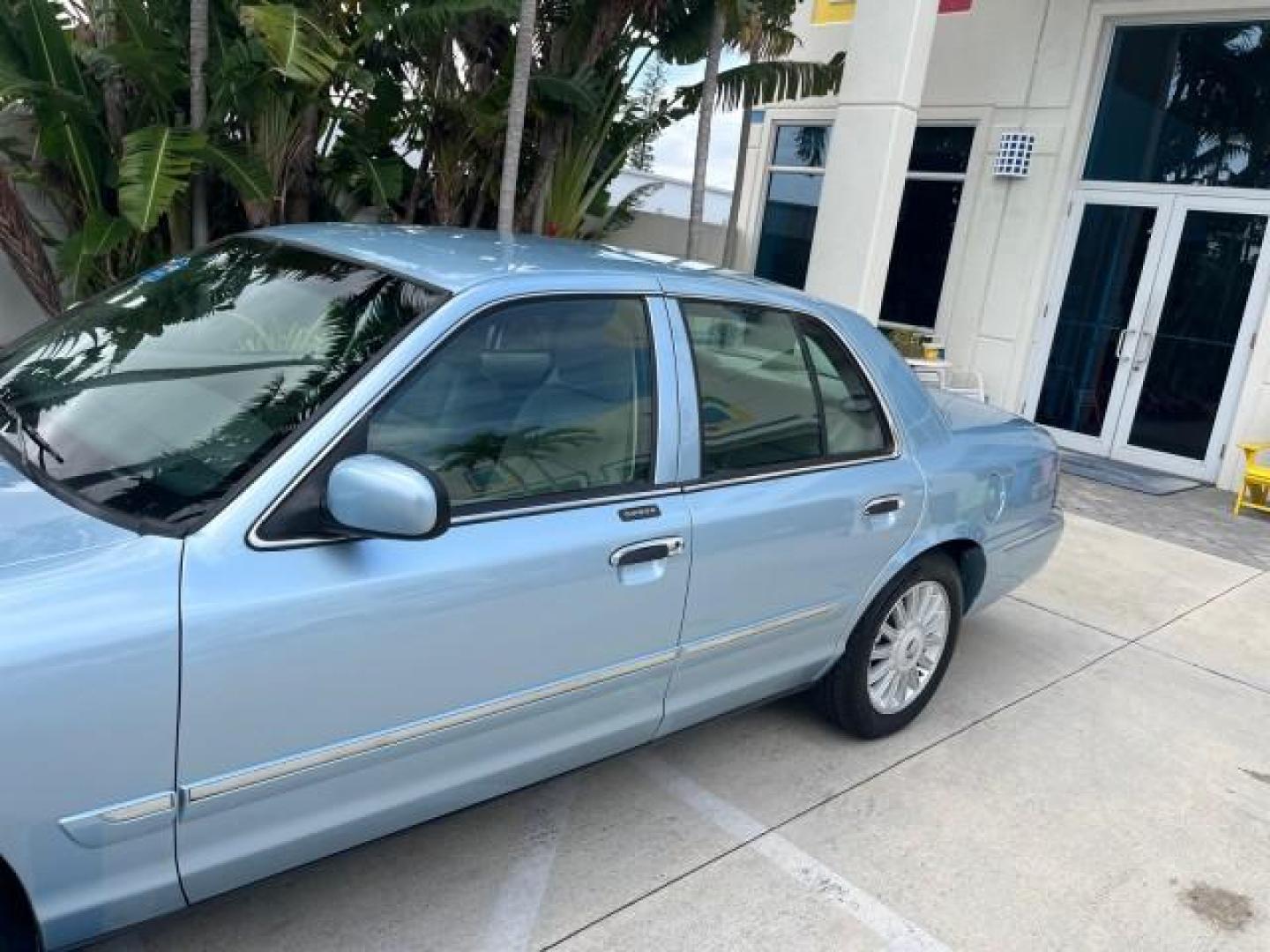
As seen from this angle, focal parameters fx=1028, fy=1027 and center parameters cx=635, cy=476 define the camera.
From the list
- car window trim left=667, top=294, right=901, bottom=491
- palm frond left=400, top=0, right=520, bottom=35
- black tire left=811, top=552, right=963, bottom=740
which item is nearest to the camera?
car window trim left=667, top=294, right=901, bottom=491

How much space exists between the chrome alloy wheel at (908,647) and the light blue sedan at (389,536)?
115 mm

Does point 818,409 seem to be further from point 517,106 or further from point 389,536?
point 517,106

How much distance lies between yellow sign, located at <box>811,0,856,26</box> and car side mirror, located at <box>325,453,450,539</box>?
10934 mm

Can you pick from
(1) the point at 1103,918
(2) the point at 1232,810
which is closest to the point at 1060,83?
(2) the point at 1232,810

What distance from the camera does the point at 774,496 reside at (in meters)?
3.09

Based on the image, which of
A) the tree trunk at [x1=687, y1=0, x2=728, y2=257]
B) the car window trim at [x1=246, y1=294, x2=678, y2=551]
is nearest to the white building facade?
the tree trunk at [x1=687, y1=0, x2=728, y2=257]

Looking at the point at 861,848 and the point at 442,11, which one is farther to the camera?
the point at 442,11

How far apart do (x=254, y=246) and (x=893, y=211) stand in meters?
7.00

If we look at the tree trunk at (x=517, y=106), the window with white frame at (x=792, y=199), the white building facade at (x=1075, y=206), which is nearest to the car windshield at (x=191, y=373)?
the tree trunk at (x=517, y=106)

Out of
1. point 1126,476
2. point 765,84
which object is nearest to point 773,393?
point 765,84

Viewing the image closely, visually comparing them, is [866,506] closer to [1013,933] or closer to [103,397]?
[1013,933]

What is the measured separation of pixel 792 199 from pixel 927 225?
1.90m

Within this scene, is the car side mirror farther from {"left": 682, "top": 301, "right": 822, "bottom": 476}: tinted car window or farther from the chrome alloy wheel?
the chrome alloy wheel

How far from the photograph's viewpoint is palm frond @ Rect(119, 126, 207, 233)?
5.66m
